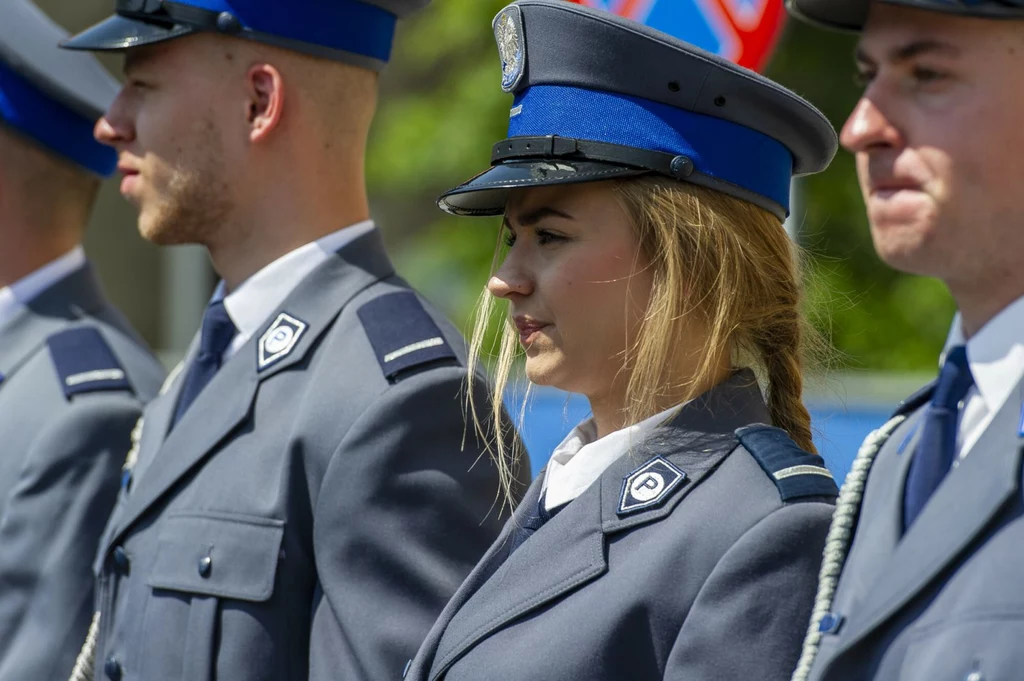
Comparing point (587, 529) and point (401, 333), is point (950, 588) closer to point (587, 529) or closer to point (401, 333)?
point (587, 529)

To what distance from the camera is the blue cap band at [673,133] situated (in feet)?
7.91

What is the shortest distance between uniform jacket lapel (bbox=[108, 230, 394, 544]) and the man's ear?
33 centimetres

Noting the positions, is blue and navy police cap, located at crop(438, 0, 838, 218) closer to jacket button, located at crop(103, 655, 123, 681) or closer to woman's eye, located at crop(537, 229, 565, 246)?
woman's eye, located at crop(537, 229, 565, 246)

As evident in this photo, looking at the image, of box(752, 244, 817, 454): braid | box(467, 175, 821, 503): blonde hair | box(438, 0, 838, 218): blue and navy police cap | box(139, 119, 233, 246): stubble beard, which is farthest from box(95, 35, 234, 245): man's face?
box(752, 244, 817, 454): braid

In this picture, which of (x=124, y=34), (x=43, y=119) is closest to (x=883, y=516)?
(x=124, y=34)

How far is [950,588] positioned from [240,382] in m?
1.81

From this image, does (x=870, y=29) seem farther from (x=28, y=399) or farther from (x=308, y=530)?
(x=28, y=399)

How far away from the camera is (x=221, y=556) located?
9.47 ft

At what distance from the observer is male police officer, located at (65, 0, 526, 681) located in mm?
2811

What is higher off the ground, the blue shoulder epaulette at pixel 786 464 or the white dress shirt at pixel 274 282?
the blue shoulder epaulette at pixel 786 464

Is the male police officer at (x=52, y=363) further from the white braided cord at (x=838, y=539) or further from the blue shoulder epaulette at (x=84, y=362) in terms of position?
the white braided cord at (x=838, y=539)

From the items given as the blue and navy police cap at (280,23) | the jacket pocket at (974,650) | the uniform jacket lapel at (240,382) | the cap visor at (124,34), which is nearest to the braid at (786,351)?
the jacket pocket at (974,650)

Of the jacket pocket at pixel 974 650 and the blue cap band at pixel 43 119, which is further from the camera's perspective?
the blue cap band at pixel 43 119

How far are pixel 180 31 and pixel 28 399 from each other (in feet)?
3.63
